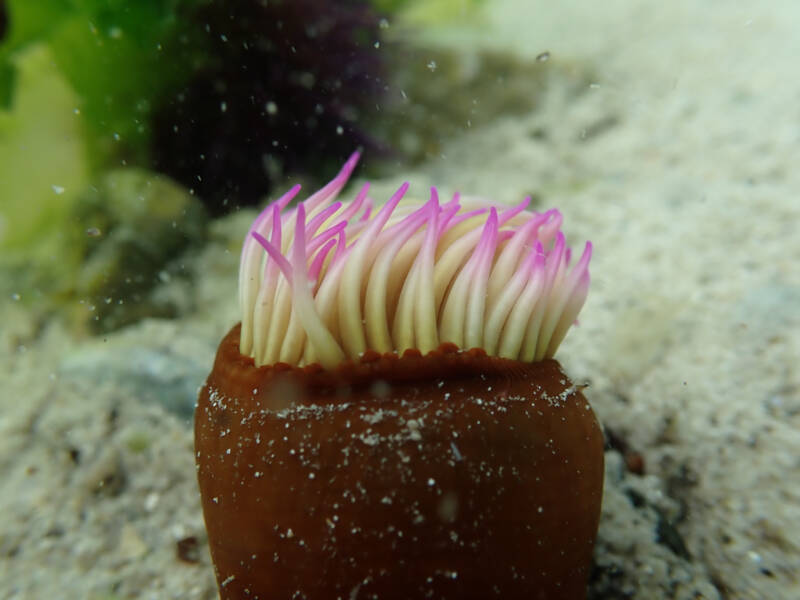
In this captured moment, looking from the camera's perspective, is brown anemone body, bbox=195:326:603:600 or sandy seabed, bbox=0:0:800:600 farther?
sandy seabed, bbox=0:0:800:600

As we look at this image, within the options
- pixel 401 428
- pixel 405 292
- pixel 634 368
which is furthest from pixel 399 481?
pixel 634 368

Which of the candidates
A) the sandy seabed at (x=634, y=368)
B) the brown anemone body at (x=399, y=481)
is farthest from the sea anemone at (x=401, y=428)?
the sandy seabed at (x=634, y=368)

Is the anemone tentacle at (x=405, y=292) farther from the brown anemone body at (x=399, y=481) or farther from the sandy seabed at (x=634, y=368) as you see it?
the sandy seabed at (x=634, y=368)

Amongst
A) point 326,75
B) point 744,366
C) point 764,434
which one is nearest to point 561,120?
point 326,75

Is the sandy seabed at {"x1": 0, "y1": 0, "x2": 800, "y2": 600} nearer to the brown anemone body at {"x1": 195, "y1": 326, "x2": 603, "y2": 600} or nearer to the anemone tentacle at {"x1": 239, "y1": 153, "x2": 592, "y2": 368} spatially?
the brown anemone body at {"x1": 195, "y1": 326, "x2": 603, "y2": 600}

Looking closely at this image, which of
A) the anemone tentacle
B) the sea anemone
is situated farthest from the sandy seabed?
the anemone tentacle

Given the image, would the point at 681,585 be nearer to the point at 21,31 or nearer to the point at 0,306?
the point at 0,306
